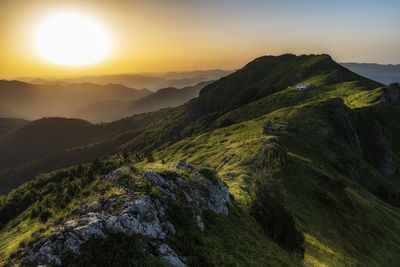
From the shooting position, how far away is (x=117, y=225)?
14.3 meters

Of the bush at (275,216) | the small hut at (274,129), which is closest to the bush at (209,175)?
the bush at (275,216)

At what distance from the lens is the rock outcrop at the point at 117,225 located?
42.6ft

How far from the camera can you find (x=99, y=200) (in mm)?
16656

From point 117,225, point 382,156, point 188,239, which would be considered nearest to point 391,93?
point 382,156

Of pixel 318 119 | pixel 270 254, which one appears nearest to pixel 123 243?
pixel 270 254

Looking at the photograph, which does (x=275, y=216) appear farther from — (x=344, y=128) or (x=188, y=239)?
(x=344, y=128)

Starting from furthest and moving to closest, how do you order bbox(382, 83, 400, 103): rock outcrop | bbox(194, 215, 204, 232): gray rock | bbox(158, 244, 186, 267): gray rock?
bbox(382, 83, 400, 103): rock outcrop < bbox(194, 215, 204, 232): gray rock < bbox(158, 244, 186, 267): gray rock

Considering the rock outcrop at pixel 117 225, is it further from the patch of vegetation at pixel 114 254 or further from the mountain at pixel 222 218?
the patch of vegetation at pixel 114 254

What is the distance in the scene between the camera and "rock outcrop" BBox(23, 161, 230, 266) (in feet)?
42.6

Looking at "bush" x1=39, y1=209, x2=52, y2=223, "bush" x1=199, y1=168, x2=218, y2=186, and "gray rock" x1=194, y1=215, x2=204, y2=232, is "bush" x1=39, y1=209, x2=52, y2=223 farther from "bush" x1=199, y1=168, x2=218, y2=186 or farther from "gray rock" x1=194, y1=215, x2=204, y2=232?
"bush" x1=199, y1=168, x2=218, y2=186

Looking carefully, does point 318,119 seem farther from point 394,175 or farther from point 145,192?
point 145,192

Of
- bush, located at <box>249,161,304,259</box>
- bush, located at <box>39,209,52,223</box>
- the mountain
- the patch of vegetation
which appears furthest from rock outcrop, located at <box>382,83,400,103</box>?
bush, located at <box>39,209,52,223</box>

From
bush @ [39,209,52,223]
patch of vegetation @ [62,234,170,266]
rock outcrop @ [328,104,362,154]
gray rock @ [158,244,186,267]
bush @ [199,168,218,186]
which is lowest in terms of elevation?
rock outcrop @ [328,104,362,154]

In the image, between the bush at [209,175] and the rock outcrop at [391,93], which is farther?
the rock outcrop at [391,93]
